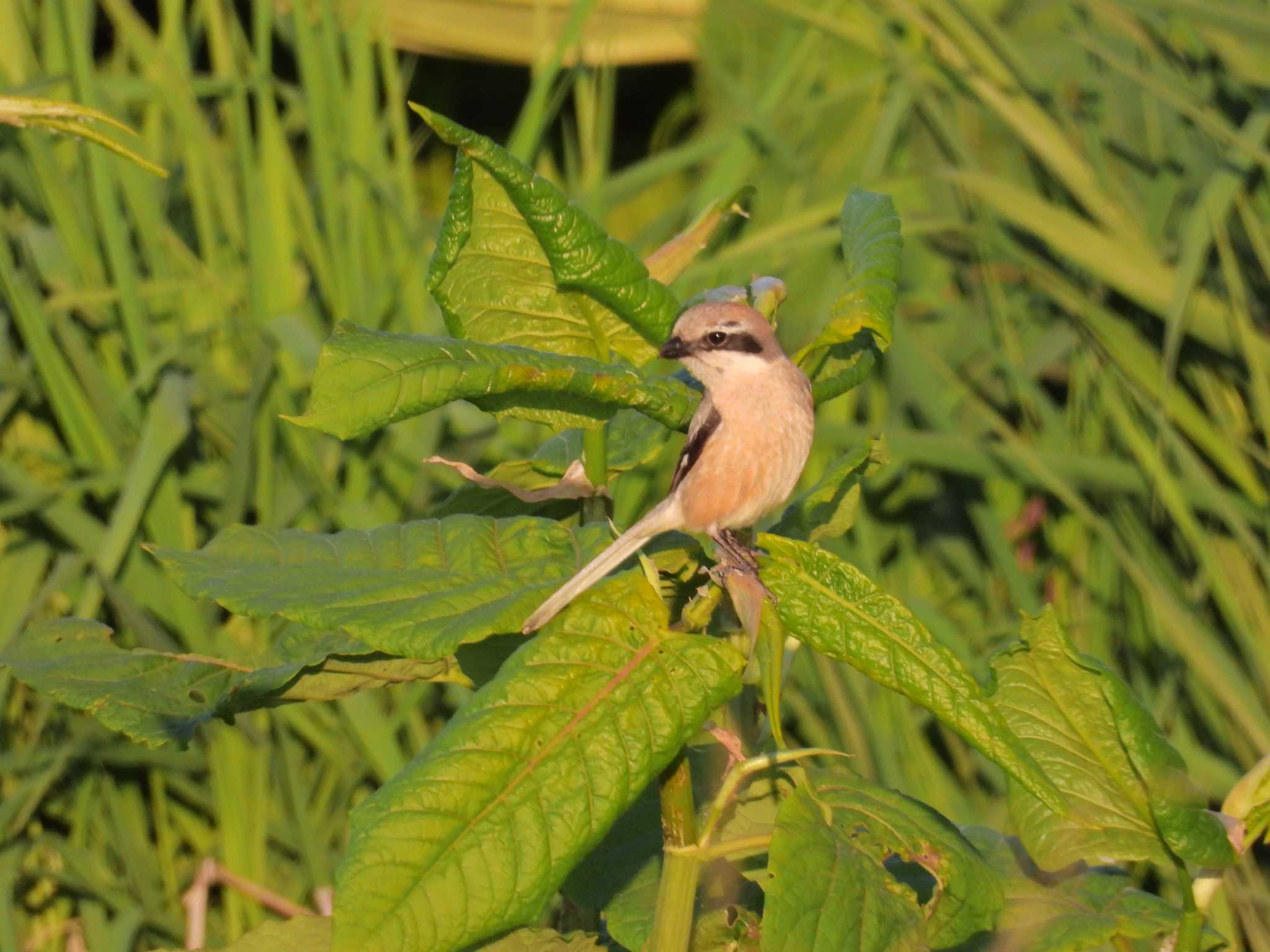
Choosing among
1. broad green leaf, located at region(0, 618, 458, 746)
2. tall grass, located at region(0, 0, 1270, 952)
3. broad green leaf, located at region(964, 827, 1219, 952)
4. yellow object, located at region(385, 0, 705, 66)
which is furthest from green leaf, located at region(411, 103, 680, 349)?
yellow object, located at region(385, 0, 705, 66)

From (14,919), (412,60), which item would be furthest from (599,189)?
(14,919)

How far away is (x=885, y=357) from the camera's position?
11.9ft

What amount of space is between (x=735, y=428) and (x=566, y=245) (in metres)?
0.64

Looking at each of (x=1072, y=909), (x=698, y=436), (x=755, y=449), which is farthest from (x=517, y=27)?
(x=1072, y=909)

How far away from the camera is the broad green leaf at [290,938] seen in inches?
55.1

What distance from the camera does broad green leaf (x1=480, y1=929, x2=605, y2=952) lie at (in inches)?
53.4

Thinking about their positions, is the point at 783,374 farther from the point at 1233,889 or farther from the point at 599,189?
the point at 599,189

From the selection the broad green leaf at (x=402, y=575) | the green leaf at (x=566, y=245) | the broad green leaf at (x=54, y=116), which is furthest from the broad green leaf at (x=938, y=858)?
the broad green leaf at (x=54, y=116)

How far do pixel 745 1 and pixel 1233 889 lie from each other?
11.1ft

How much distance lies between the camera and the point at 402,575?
4.16ft

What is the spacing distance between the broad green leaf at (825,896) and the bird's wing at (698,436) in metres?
0.75

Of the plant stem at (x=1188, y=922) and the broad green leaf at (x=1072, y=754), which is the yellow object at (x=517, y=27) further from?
the plant stem at (x=1188, y=922)

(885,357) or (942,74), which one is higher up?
(942,74)

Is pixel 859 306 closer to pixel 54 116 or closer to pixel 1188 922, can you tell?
pixel 1188 922
